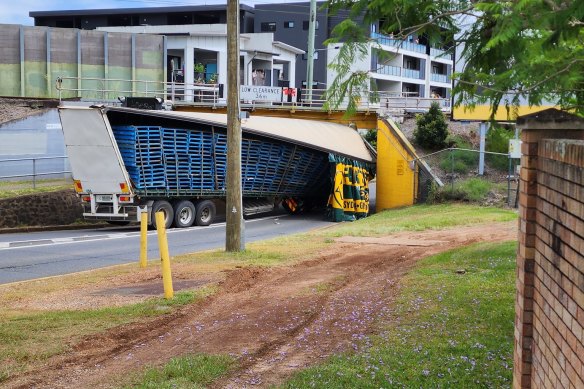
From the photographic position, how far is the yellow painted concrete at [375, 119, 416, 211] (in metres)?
31.9

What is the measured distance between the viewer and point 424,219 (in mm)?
24578

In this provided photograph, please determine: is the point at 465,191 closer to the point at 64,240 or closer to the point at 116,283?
the point at 64,240

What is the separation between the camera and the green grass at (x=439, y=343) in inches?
281

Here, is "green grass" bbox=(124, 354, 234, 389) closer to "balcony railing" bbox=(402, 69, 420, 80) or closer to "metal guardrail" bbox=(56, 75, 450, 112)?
"metal guardrail" bbox=(56, 75, 450, 112)

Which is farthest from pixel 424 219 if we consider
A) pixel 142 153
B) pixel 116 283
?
pixel 116 283

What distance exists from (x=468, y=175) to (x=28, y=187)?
53.3 feet

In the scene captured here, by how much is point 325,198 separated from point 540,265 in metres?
28.7

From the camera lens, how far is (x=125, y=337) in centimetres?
907

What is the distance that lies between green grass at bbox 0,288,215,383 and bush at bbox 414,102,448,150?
79.2 ft

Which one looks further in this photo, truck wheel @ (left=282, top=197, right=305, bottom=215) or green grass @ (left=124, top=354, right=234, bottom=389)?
truck wheel @ (left=282, top=197, right=305, bottom=215)

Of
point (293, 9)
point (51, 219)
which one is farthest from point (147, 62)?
point (293, 9)

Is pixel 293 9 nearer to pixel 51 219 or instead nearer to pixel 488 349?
pixel 51 219

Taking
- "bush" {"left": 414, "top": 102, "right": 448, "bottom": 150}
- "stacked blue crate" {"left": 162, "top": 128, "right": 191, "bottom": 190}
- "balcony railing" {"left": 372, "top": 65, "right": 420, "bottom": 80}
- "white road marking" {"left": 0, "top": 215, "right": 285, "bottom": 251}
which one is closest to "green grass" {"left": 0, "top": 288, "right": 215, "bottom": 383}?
"white road marking" {"left": 0, "top": 215, "right": 285, "bottom": 251}

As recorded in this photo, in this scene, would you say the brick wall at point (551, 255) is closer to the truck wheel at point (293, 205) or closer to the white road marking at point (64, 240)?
the white road marking at point (64, 240)
